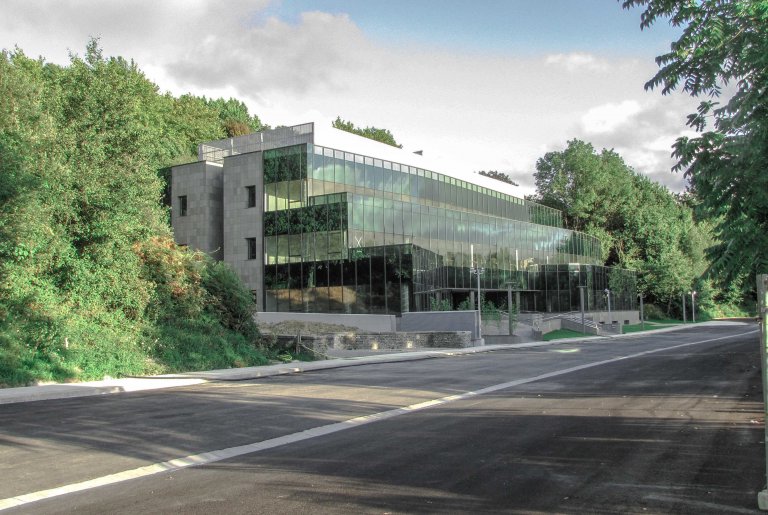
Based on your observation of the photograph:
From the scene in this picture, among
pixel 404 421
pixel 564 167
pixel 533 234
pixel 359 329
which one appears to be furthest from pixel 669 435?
pixel 564 167

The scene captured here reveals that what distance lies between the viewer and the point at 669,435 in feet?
31.6

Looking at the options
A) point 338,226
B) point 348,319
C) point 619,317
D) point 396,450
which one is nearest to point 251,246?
point 338,226

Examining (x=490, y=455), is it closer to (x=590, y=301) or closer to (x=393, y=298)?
(x=393, y=298)

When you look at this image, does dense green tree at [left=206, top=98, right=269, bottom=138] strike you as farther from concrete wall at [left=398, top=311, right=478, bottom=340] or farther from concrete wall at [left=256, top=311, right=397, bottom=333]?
concrete wall at [left=398, top=311, right=478, bottom=340]

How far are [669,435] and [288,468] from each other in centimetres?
570

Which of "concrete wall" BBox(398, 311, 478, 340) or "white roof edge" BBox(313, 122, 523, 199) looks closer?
"concrete wall" BBox(398, 311, 478, 340)

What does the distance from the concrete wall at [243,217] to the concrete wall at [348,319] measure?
12.9 ft

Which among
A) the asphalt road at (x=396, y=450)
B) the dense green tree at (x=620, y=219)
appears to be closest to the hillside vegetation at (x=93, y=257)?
the asphalt road at (x=396, y=450)

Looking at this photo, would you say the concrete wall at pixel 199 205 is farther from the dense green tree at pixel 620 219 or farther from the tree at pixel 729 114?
the dense green tree at pixel 620 219

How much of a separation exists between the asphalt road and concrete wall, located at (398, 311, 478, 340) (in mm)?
23326

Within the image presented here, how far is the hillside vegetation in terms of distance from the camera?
1967 centimetres

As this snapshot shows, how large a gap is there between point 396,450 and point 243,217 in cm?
4465

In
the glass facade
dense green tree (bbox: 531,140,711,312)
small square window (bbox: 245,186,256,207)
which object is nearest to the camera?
the glass facade

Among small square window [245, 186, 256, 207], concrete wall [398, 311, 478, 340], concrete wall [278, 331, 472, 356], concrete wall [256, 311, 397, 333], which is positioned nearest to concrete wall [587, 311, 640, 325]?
concrete wall [398, 311, 478, 340]
